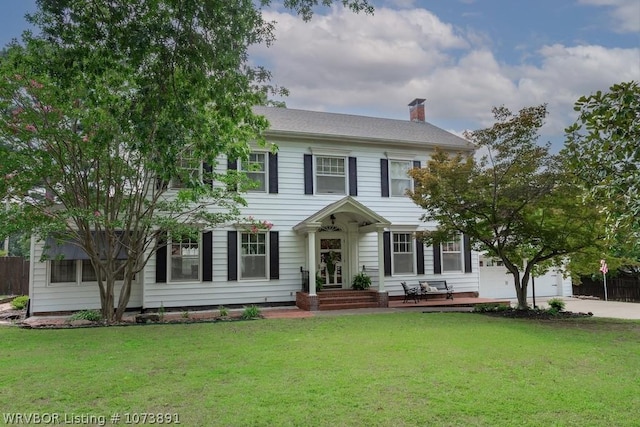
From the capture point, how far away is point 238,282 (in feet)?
46.2

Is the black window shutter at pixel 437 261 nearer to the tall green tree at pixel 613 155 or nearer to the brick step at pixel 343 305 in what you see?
the brick step at pixel 343 305

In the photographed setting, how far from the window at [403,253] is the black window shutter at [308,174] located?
12.2 feet

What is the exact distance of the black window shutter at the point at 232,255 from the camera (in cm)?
1401

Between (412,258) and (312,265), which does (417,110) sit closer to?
(412,258)

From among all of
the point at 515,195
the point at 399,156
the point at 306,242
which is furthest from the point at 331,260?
the point at 515,195

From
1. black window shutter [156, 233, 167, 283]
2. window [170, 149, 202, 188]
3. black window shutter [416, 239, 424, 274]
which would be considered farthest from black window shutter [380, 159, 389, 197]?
black window shutter [156, 233, 167, 283]

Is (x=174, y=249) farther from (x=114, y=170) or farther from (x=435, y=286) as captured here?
(x=435, y=286)

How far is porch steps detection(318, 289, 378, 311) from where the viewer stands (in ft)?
45.1

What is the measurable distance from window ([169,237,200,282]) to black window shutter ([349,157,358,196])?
18.8ft

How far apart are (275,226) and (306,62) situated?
6818mm

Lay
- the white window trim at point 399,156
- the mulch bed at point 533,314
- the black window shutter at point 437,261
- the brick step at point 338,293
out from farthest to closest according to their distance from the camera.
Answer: the black window shutter at point 437,261 → the white window trim at point 399,156 → the brick step at point 338,293 → the mulch bed at point 533,314

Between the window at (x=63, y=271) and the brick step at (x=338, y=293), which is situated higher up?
the window at (x=63, y=271)

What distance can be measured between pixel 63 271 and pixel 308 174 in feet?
27.6

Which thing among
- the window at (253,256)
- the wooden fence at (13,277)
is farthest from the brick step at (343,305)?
the wooden fence at (13,277)
